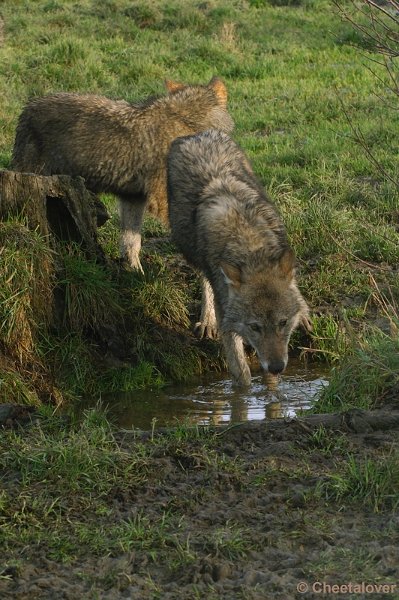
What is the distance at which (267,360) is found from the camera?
22.5 ft

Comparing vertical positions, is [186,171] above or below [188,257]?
above

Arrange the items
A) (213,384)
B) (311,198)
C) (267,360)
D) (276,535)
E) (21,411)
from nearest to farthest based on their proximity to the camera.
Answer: (276,535) → (21,411) → (267,360) → (213,384) → (311,198)

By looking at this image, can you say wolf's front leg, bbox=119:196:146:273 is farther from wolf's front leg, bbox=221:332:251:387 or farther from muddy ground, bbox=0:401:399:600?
muddy ground, bbox=0:401:399:600

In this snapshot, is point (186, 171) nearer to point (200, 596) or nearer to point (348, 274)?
point (348, 274)

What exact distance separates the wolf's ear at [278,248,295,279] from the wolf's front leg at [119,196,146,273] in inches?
70.3

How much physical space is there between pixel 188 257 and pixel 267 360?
5.19 feet

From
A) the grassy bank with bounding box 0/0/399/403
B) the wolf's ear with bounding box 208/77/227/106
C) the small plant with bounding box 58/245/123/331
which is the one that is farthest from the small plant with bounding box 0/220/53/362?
the wolf's ear with bounding box 208/77/227/106

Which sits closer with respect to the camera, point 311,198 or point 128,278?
point 128,278

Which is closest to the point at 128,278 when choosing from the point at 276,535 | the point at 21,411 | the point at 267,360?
the point at 267,360

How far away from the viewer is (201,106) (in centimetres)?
956

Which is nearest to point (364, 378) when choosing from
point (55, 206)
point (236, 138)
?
point (55, 206)

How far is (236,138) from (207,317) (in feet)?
13.2

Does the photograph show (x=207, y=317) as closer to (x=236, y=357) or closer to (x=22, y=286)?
(x=236, y=357)

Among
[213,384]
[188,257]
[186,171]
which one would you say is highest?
[186,171]
